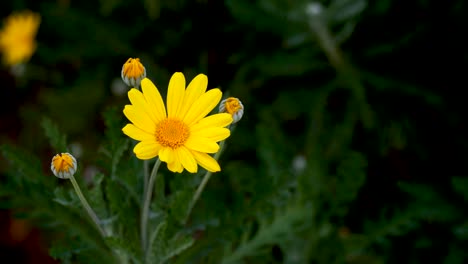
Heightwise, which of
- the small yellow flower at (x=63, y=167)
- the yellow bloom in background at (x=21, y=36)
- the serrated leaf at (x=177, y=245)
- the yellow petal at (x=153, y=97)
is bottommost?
the serrated leaf at (x=177, y=245)

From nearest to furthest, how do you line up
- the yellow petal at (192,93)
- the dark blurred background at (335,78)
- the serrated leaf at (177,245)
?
the yellow petal at (192,93), the serrated leaf at (177,245), the dark blurred background at (335,78)

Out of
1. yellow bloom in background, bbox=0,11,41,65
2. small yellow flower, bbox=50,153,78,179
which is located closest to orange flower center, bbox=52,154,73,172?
small yellow flower, bbox=50,153,78,179

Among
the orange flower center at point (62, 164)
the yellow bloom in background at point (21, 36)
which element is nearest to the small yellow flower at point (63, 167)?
the orange flower center at point (62, 164)

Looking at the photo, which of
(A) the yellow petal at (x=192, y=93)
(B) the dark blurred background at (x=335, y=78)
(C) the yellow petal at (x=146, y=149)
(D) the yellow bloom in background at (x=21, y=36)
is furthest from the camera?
(D) the yellow bloom in background at (x=21, y=36)

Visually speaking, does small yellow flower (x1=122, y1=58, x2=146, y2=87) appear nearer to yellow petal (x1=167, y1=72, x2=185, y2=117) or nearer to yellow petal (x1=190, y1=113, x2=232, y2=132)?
yellow petal (x1=167, y1=72, x2=185, y2=117)

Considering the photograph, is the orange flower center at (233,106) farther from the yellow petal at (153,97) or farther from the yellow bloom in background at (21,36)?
the yellow bloom in background at (21,36)

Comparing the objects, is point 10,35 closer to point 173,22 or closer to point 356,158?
point 173,22

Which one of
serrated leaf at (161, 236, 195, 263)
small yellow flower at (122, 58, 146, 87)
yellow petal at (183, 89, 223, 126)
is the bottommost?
serrated leaf at (161, 236, 195, 263)
